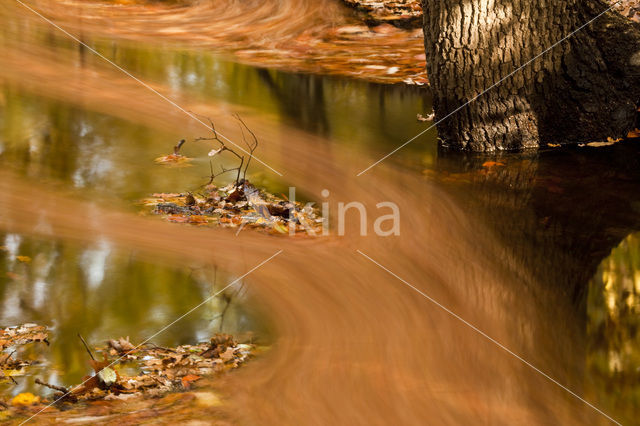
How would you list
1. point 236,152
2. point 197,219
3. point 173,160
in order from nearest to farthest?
point 197,219, point 173,160, point 236,152

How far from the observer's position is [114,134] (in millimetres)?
5043

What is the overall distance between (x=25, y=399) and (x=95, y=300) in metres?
0.75

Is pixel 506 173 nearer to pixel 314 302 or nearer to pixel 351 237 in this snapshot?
pixel 351 237

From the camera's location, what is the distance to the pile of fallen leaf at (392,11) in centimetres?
802

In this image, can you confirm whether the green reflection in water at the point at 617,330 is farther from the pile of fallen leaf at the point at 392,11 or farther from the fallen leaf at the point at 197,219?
the pile of fallen leaf at the point at 392,11

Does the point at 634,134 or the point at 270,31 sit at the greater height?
the point at 270,31

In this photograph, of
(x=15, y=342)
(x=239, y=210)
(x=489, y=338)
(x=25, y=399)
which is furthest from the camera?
(x=239, y=210)

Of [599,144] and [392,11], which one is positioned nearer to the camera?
[599,144]

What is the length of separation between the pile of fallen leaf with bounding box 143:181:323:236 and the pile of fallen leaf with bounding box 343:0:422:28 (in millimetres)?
4544

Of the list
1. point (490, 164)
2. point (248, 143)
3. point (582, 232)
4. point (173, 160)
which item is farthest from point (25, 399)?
point (490, 164)

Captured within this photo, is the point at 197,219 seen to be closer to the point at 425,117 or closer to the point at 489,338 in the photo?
the point at 489,338

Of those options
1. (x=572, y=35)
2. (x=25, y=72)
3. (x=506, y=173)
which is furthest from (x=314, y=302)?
(x=25, y=72)

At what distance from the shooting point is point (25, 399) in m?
2.30

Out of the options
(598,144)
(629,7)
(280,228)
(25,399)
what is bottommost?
(25,399)
